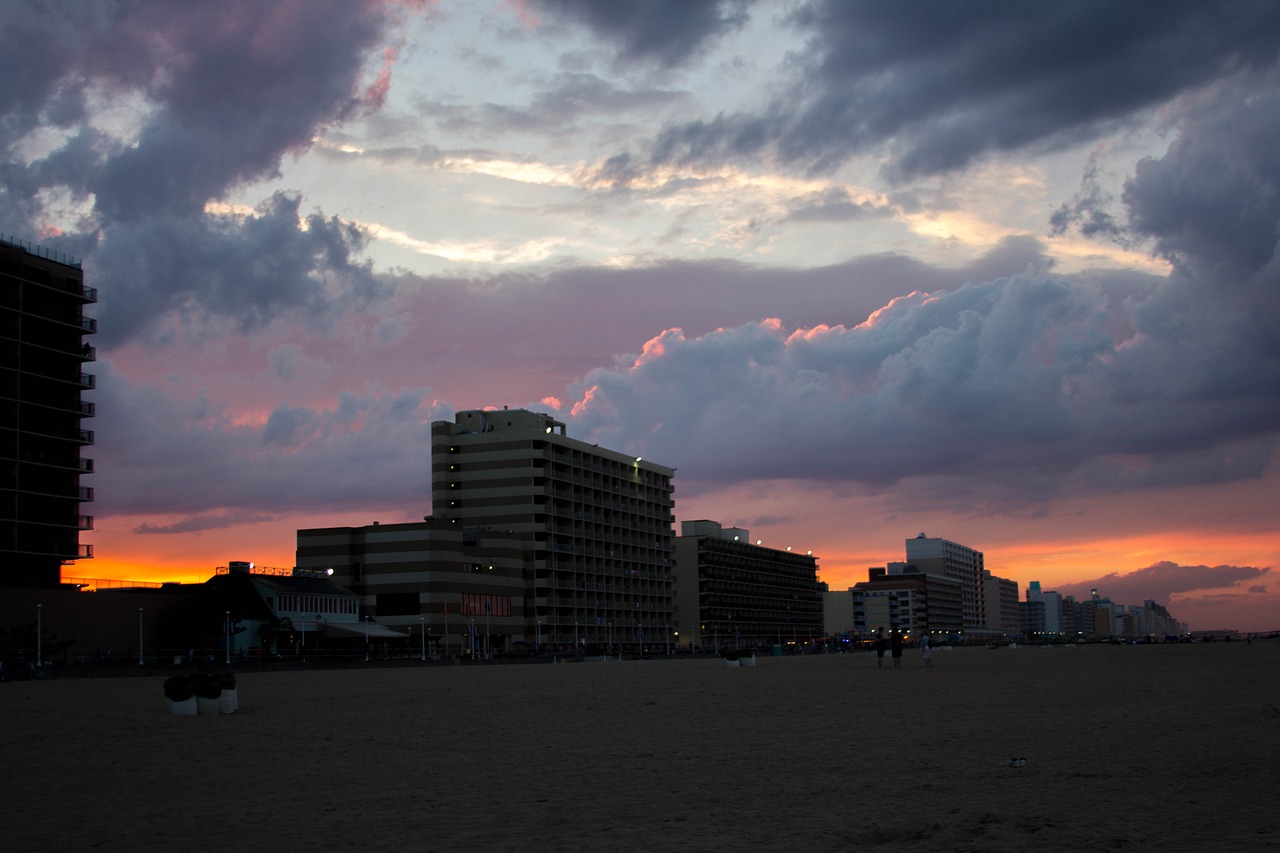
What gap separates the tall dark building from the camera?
99.1 m

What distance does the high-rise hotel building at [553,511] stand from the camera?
158m

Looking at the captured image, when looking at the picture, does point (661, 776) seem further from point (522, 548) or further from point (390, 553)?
point (522, 548)

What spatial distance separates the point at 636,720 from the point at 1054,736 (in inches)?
406

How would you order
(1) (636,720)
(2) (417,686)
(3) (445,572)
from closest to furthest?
(1) (636,720) → (2) (417,686) → (3) (445,572)

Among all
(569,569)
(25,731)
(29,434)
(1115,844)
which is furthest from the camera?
(569,569)

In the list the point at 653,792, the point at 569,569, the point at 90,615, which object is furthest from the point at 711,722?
the point at 569,569

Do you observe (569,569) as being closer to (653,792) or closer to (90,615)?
(90,615)

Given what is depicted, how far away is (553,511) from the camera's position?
6324 inches

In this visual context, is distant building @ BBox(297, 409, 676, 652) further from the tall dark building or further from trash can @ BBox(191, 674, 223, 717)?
trash can @ BBox(191, 674, 223, 717)

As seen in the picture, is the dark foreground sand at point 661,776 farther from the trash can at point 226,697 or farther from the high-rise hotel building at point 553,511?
the high-rise hotel building at point 553,511

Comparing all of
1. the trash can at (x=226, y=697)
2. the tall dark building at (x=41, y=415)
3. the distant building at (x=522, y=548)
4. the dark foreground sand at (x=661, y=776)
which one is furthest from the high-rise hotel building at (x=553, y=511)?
the dark foreground sand at (x=661, y=776)

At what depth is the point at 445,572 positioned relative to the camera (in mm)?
134375

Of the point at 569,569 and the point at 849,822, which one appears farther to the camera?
the point at 569,569

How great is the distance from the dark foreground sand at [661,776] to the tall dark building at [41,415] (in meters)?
73.0
